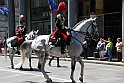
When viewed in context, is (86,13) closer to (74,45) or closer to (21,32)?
(21,32)

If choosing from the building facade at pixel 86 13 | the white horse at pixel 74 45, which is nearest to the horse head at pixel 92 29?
the white horse at pixel 74 45

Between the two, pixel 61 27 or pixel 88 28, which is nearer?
pixel 61 27

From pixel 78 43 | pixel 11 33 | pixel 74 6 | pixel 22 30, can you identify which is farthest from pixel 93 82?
pixel 11 33

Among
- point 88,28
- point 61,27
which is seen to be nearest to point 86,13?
point 88,28

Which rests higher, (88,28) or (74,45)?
(88,28)

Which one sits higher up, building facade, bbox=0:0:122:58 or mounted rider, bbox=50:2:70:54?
building facade, bbox=0:0:122:58

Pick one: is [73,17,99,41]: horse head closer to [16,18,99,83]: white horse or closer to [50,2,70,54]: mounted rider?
[16,18,99,83]: white horse

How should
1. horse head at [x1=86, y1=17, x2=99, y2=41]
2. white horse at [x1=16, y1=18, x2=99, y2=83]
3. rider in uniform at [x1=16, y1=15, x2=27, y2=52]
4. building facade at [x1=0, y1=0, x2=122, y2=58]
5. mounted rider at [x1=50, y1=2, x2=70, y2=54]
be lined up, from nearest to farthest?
1. mounted rider at [x1=50, y1=2, x2=70, y2=54]
2. white horse at [x1=16, y1=18, x2=99, y2=83]
3. horse head at [x1=86, y1=17, x2=99, y2=41]
4. rider in uniform at [x1=16, y1=15, x2=27, y2=52]
5. building facade at [x1=0, y1=0, x2=122, y2=58]

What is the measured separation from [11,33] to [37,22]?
3.25 m

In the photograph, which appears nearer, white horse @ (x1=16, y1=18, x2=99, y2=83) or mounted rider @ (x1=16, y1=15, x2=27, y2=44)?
white horse @ (x1=16, y1=18, x2=99, y2=83)

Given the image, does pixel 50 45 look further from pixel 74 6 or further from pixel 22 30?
pixel 74 6

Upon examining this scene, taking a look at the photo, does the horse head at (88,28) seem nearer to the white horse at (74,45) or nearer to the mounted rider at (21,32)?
the white horse at (74,45)

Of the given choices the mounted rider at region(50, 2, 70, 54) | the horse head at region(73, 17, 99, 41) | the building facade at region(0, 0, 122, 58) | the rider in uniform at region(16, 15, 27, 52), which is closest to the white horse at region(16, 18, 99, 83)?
the horse head at region(73, 17, 99, 41)

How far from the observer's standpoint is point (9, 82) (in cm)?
1034
